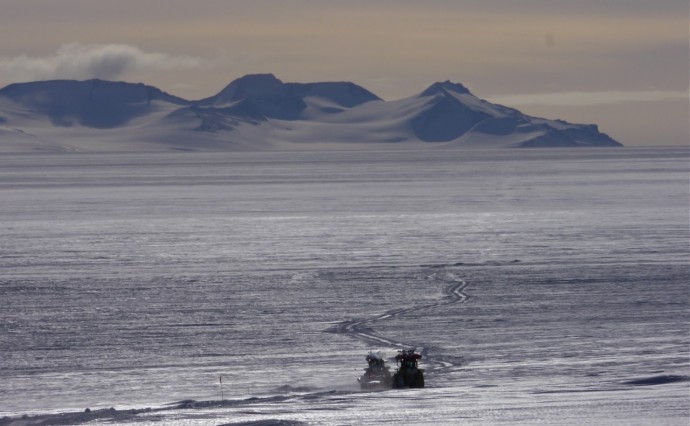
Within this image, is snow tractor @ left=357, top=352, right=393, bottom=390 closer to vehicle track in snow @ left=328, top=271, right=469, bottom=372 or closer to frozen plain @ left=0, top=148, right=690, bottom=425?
frozen plain @ left=0, top=148, right=690, bottom=425

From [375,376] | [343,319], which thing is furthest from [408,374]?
[343,319]

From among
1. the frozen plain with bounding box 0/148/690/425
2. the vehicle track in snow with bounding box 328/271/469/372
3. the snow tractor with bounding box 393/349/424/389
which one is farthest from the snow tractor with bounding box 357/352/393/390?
the vehicle track in snow with bounding box 328/271/469/372

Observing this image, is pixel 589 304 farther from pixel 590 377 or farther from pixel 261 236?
pixel 261 236

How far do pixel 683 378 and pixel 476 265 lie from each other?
18.1 meters

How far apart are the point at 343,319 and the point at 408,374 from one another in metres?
7.10

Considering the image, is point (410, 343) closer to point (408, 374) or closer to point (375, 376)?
point (375, 376)

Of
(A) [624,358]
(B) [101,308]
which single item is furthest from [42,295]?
(A) [624,358]

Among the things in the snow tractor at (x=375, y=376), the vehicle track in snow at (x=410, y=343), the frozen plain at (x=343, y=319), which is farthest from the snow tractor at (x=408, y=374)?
the vehicle track in snow at (x=410, y=343)

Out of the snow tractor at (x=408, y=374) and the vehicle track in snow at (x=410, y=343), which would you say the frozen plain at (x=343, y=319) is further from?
the snow tractor at (x=408, y=374)

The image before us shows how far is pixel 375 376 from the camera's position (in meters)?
19.6

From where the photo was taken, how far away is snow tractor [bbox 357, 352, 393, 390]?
1934cm

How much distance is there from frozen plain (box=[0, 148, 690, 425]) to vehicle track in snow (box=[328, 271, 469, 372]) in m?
0.10

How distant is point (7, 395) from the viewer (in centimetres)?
1923

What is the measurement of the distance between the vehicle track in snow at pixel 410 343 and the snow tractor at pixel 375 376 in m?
1.31
